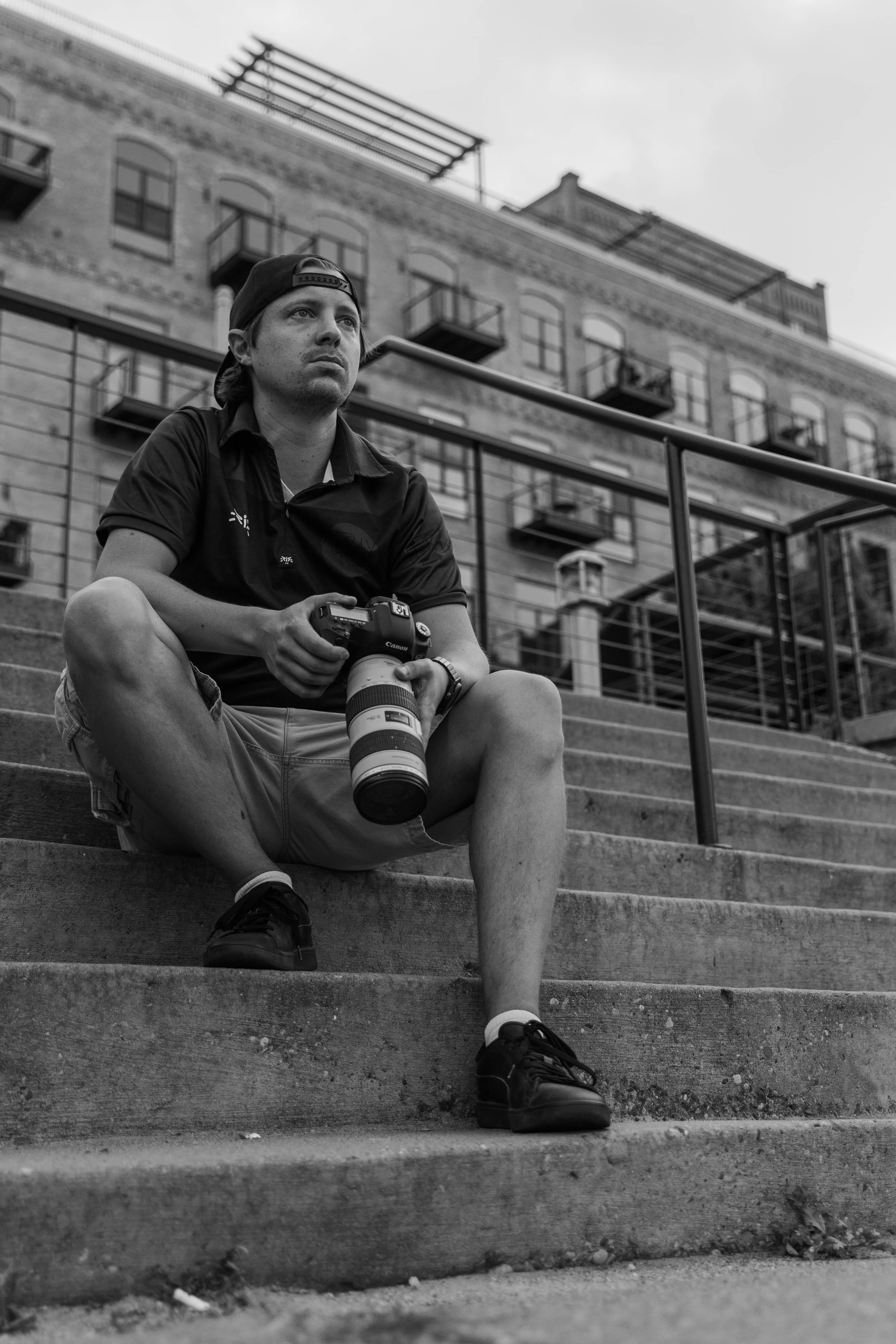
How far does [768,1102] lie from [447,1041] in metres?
0.52

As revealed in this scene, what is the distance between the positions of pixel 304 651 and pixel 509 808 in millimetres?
377

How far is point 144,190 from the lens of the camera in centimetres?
Answer: 1988

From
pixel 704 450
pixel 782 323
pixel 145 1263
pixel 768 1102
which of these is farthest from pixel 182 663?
pixel 782 323

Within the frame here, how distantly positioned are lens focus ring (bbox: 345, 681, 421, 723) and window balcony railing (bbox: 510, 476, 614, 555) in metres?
19.0

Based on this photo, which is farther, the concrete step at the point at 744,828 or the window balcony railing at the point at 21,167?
the window balcony railing at the point at 21,167

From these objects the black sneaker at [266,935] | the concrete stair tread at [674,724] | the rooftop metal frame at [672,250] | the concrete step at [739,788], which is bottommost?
the black sneaker at [266,935]

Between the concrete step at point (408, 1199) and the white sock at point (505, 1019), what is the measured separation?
0.43ft

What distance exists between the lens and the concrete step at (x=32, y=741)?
264cm

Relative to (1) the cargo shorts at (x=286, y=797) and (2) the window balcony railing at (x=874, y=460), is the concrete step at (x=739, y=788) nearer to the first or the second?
(1) the cargo shorts at (x=286, y=797)

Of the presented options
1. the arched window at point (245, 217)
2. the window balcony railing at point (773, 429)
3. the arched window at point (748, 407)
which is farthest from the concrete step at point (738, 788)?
the arched window at point (748, 407)

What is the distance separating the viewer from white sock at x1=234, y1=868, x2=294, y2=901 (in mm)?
1919

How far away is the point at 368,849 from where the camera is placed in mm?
2115

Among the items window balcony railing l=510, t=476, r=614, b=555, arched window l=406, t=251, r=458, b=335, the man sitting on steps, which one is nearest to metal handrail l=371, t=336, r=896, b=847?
the man sitting on steps

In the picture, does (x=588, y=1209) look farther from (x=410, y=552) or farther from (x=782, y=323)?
(x=782, y=323)
